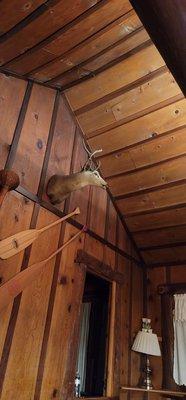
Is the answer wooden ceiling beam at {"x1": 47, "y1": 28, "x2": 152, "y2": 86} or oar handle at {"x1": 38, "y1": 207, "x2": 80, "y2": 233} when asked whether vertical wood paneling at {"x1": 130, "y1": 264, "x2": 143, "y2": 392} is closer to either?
oar handle at {"x1": 38, "y1": 207, "x2": 80, "y2": 233}

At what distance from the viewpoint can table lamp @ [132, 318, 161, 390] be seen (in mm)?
2904

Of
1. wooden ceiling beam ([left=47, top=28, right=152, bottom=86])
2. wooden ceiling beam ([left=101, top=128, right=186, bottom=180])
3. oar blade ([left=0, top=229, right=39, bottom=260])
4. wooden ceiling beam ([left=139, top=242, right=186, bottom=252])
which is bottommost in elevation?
oar blade ([left=0, top=229, right=39, bottom=260])

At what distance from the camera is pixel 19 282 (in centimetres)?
189

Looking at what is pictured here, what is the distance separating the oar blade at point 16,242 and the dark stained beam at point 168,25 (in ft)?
5.23

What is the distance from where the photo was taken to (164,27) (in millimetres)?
521

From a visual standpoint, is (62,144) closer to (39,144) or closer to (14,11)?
(39,144)

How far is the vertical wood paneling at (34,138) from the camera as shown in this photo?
223 cm

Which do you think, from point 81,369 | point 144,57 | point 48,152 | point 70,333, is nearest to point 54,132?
point 48,152

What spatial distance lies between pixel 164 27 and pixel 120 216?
115 inches

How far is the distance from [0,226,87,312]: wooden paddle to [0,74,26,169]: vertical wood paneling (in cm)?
73

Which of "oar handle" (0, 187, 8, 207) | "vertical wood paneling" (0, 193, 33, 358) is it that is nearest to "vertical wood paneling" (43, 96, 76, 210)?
"vertical wood paneling" (0, 193, 33, 358)

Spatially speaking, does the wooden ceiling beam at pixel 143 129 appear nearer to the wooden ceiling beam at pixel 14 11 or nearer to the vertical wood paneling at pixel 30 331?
the vertical wood paneling at pixel 30 331

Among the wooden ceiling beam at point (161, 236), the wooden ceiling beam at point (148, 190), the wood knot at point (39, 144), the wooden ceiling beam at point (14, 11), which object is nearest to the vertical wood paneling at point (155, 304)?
the wooden ceiling beam at point (161, 236)

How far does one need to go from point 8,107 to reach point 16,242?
1.01m
